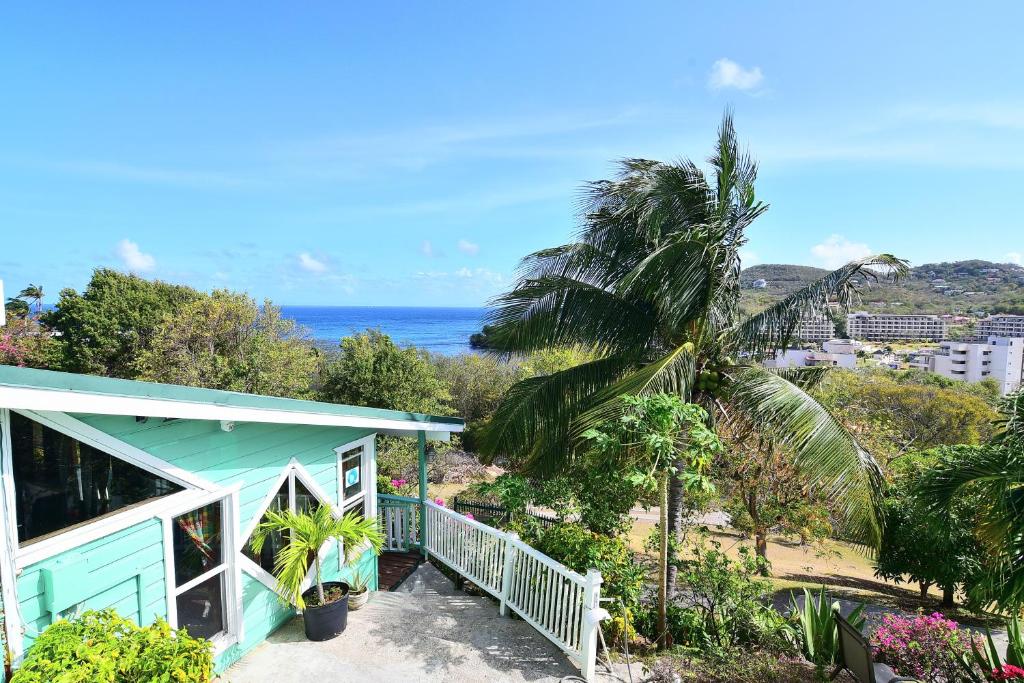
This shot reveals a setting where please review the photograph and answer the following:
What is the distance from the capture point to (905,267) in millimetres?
6336

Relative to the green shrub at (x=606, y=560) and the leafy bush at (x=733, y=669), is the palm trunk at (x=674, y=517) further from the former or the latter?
the leafy bush at (x=733, y=669)

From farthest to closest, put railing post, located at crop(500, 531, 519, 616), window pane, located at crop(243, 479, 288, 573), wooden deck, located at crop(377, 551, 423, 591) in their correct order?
wooden deck, located at crop(377, 551, 423, 591) → railing post, located at crop(500, 531, 519, 616) → window pane, located at crop(243, 479, 288, 573)

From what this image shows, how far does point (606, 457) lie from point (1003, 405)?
4436 millimetres

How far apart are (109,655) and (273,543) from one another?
2.81 meters

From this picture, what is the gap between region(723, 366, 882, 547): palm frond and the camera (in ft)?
19.2

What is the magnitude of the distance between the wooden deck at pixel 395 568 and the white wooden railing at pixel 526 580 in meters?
0.35

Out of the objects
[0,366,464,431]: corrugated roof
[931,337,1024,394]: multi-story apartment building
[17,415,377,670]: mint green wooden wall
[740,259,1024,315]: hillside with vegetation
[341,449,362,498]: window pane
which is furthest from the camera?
[740,259,1024,315]: hillside with vegetation

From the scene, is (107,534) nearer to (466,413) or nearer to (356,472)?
(356,472)

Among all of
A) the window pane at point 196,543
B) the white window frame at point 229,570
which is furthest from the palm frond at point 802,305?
the window pane at point 196,543

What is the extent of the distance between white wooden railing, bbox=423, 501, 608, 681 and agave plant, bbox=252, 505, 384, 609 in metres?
1.77

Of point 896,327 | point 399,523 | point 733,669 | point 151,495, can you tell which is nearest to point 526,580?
point 733,669

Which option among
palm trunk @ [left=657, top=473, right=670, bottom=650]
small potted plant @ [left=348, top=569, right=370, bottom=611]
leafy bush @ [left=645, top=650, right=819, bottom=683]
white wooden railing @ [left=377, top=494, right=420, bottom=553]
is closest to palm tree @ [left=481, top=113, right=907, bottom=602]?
palm trunk @ [left=657, top=473, right=670, bottom=650]

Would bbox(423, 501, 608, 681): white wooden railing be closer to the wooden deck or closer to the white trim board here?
the wooden deck

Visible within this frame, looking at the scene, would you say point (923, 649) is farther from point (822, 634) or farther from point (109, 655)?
point (109, 655)
